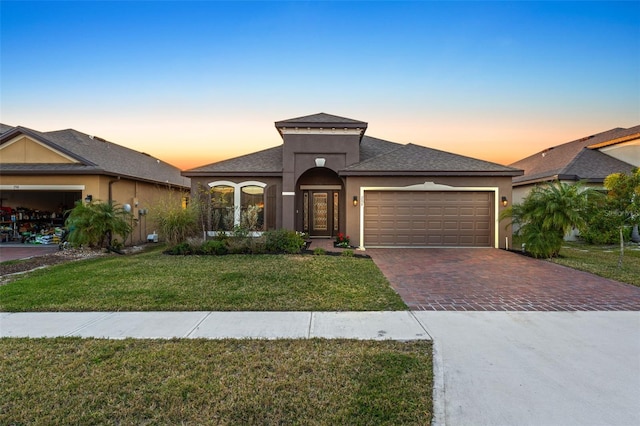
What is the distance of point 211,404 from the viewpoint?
2.67 meters

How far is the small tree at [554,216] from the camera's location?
31.9 ft

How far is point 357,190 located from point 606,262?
26.1 ft

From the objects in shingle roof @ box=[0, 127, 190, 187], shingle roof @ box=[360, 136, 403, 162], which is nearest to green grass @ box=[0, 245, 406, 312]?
shingle roof @ box=[0, 127, 190, 187]

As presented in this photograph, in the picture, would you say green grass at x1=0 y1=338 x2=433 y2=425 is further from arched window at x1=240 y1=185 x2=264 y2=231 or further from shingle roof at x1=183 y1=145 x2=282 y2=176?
shingle roof at x1=183 y1=145 x2=282 y2=176

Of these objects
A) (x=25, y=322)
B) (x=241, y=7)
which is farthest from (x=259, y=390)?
(x=241, y=7)

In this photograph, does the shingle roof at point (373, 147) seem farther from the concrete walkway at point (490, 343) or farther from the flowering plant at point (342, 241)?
the concrete walkway at point (490, 343)

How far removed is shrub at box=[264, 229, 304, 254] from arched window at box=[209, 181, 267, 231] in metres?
3.28

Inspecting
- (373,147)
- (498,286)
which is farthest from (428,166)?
(498,286)

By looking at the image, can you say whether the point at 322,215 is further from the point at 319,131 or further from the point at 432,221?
the point at 432,221

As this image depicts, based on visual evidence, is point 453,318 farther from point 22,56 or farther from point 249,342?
point 22,56

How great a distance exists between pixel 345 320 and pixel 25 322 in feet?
15.1

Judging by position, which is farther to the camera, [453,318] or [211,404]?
[453,318]

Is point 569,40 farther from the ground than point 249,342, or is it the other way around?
point 569,40

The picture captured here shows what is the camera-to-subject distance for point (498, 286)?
671 centimetres
